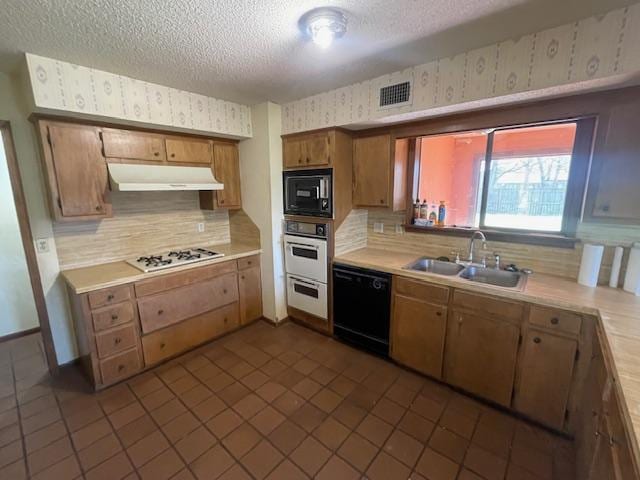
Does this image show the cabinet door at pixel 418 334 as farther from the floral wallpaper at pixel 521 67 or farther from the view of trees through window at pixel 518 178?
the floral wallpaper at pixel 521 67

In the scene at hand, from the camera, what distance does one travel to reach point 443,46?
1.80 metres

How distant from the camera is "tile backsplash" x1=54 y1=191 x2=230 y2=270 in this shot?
8.23ft

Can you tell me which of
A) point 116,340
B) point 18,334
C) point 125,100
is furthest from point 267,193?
point 18,334

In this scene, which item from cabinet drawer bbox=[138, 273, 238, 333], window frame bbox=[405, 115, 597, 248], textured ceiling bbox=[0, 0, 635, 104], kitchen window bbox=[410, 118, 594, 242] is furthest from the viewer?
cabinet drawer bbox=[138, 273, 238, 333]

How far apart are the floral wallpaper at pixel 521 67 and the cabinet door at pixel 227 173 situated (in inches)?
57.4

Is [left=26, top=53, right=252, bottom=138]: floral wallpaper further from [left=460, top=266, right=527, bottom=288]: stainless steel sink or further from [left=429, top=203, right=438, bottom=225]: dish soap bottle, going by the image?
[left=460, top=266, right=527, bottom=288]: stainless steel sink

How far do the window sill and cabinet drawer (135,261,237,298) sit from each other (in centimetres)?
204

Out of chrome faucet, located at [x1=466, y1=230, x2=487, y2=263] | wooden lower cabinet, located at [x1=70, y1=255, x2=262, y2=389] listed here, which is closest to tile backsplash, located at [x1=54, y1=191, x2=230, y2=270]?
wooden lower cabinet, located at [x1=70, y1=255, x2=262, y2=389]

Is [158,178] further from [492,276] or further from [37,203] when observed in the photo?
[492,276]

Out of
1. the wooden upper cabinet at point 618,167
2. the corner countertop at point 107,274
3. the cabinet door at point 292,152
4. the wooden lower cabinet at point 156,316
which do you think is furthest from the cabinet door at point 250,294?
the wooden upper cabinet at point 618,167

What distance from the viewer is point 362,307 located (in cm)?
270

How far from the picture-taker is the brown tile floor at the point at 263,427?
1642 mm

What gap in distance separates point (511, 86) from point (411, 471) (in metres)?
2.37

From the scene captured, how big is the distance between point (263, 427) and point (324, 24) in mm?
2479
